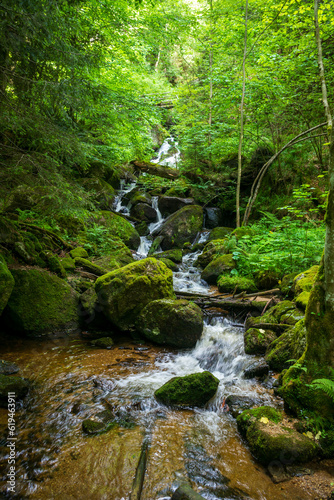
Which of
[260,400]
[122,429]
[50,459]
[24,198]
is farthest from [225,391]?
[24,198]

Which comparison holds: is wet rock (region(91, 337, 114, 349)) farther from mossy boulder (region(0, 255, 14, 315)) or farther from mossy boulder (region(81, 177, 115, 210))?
mossy boulder (region(81, 177, 115, 210))

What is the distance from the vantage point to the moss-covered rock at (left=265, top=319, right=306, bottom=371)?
3875 millimetres

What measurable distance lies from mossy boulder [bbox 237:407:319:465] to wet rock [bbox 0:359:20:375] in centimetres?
Result: 375

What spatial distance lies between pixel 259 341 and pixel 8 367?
176 inches

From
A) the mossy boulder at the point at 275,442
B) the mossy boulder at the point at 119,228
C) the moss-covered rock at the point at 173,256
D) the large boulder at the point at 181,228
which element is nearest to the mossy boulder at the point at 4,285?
the mossy boulder at the point at 275,442

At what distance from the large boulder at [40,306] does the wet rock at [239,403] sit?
409cm

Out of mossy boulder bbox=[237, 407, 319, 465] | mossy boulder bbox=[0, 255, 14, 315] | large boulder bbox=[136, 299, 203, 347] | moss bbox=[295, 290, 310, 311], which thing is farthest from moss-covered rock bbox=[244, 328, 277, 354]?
mossy boulder bbox=[0, 255, 14, 315]

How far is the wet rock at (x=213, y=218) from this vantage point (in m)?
14.8

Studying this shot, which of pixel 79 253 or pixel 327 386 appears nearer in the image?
pixel 327 386

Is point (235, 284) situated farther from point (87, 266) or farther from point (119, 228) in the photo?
point (119, 228)

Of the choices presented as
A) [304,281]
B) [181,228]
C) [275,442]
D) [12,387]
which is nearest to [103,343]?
[12,387]

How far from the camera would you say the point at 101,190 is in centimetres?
1383

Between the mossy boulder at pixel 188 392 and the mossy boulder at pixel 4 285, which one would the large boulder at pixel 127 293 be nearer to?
the mossy boulder at pixel 4 285

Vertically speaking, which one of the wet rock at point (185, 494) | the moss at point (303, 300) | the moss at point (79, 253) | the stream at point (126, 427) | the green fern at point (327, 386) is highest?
the moss at point (79, 253)
